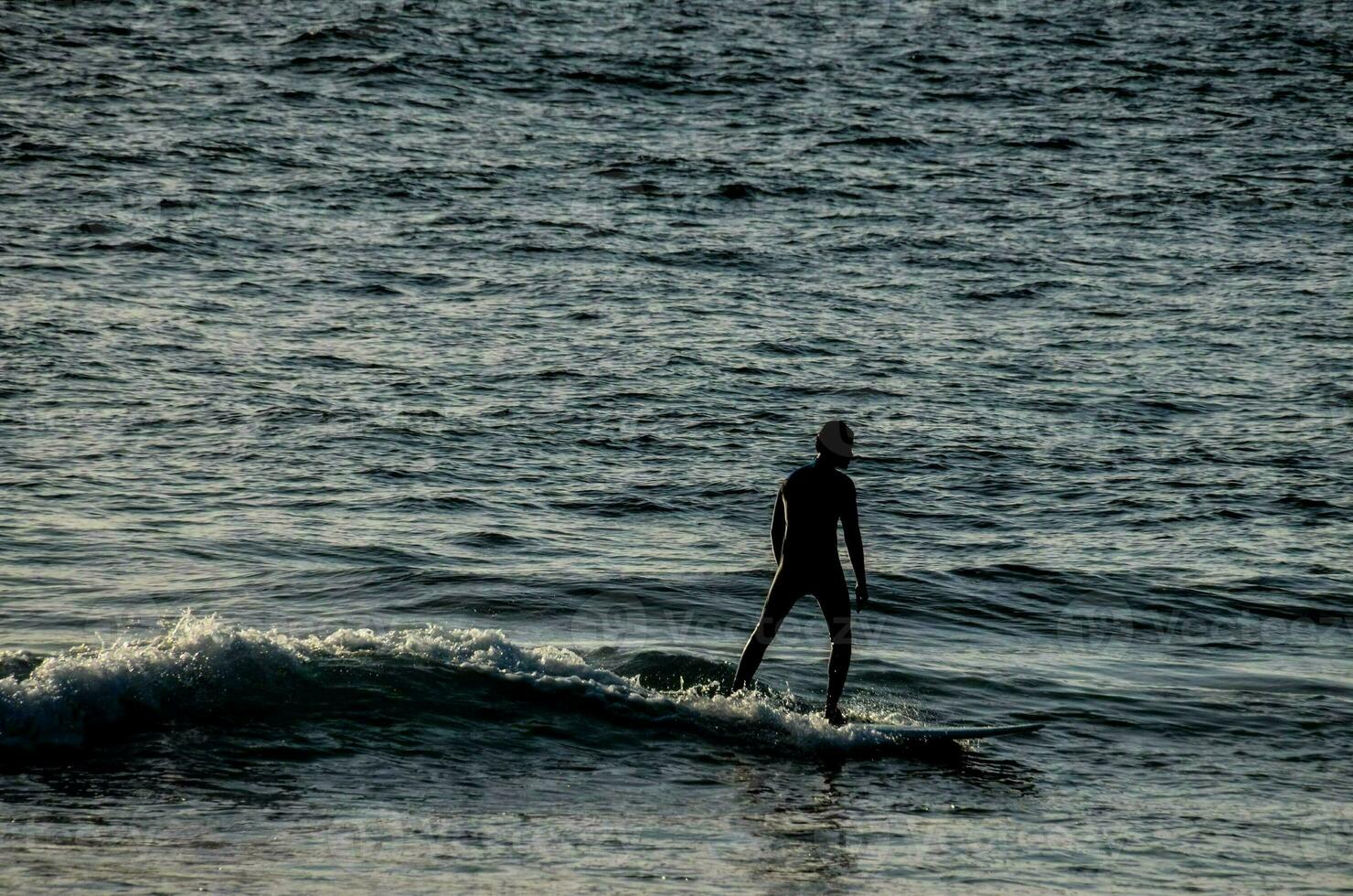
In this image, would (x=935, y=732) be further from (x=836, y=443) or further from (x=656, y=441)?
(x=656, y=441)

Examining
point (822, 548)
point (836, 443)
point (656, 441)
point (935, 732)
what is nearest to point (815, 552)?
point (822, 548)

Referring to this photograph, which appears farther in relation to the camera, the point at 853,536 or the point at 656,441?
the point at 656,441

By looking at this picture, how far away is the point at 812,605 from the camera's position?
15.1m

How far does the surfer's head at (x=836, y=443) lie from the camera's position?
394 inches

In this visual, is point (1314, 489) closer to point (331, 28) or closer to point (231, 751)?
point (231, 751)

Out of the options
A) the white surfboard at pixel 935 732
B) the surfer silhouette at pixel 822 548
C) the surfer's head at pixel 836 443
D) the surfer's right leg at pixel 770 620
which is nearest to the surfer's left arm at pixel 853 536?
the surfer silhouette at pixel 822 548

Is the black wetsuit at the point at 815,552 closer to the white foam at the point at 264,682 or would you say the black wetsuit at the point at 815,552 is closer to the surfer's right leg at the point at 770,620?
the surfer's right leg at the point at 770,620

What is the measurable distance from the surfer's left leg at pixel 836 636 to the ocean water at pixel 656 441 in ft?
1.17

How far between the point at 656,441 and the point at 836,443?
10.4m

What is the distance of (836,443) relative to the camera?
10.0 metres

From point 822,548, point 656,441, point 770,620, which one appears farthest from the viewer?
point 656,441

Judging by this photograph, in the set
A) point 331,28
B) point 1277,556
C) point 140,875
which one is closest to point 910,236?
point 1277,556

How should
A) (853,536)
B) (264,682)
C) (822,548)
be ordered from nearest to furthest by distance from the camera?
1. (853,536)
2. (822,548)
3. (264,682)

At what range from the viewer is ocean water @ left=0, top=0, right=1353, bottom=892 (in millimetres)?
8883
